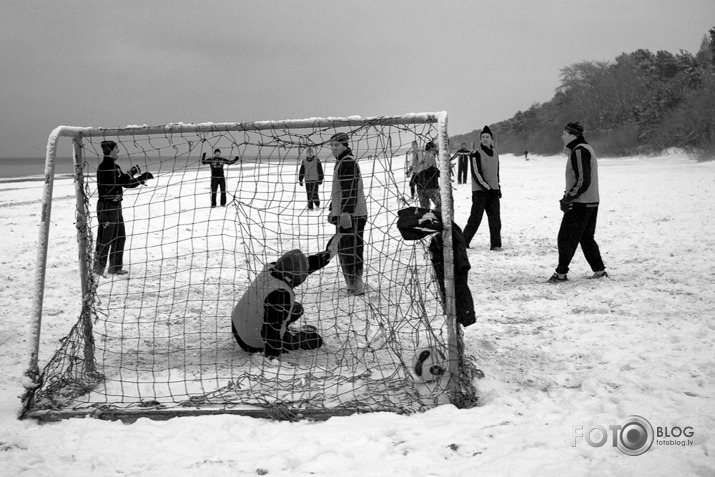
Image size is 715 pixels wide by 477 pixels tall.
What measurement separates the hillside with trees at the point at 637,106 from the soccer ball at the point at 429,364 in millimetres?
22736

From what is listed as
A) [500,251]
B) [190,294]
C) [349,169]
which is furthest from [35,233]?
[500,251]

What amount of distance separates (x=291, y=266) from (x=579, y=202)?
11.1 ft

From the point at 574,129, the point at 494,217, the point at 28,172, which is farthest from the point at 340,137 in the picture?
the point at 28,172

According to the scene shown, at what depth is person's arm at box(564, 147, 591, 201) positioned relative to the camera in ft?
19.6

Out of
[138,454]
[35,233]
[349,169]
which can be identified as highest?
[349,169]

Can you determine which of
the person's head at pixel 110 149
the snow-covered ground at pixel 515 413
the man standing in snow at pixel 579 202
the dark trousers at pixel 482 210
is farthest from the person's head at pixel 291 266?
the dark trousers at pixel 482 210

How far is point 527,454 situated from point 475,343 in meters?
1.80

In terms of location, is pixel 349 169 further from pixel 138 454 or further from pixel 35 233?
pixel 35 233

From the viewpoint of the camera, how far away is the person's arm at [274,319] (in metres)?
4.29

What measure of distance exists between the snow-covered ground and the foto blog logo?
3cm

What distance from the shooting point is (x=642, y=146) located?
34438 millimetres

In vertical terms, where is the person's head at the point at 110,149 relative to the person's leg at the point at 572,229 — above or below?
above

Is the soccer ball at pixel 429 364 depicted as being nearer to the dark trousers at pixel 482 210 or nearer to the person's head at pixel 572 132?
the person's head at pixel 572 132

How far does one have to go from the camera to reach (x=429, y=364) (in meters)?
3.92
